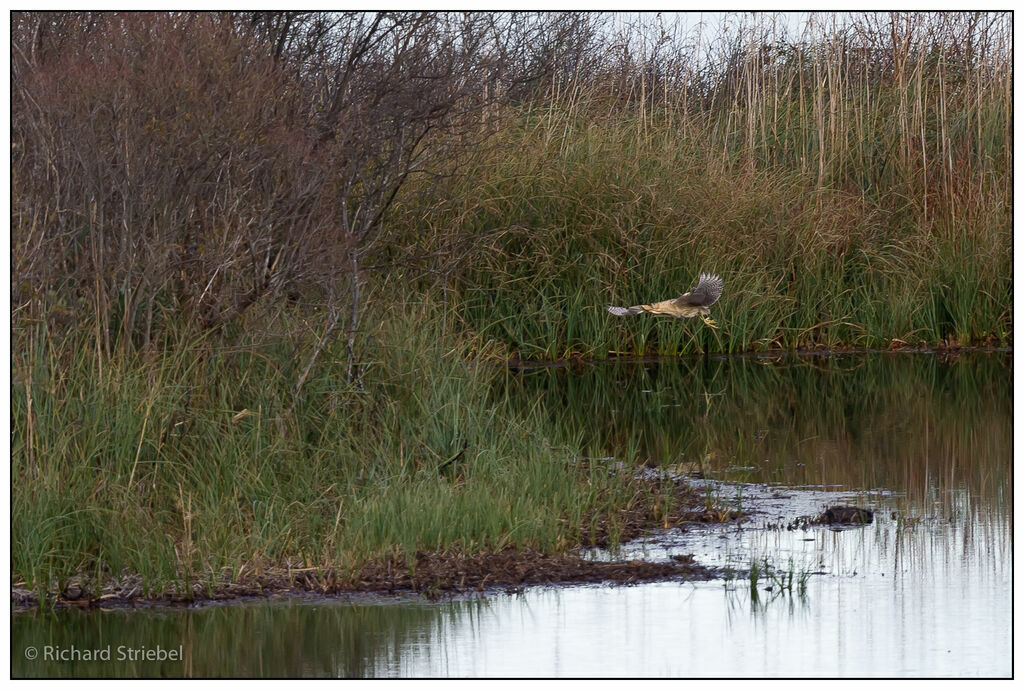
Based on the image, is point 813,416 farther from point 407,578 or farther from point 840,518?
point 407,578

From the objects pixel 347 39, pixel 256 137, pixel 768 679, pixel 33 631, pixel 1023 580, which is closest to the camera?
pixel 768 679

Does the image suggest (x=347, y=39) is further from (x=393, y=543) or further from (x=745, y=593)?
(x=745, y=593)

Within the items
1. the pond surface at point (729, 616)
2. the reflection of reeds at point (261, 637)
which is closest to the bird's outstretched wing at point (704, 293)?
the pond surface at point (729, 616)

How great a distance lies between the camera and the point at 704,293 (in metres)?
11.2

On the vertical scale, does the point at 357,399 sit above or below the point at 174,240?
below

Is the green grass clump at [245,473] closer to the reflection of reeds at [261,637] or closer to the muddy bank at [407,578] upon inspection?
the muddy bank at [407,578]

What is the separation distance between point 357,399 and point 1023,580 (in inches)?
126

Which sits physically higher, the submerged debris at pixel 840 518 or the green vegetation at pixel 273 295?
the green vegetation at pixel 273 295

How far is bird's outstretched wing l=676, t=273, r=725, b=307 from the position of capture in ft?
A: 36.2

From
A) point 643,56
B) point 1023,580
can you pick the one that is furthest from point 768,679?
point 643,56

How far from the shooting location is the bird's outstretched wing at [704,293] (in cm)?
1104

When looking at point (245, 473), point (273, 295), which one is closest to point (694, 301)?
point (273, 295)

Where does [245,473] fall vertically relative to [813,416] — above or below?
above

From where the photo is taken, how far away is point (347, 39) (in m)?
9.30
